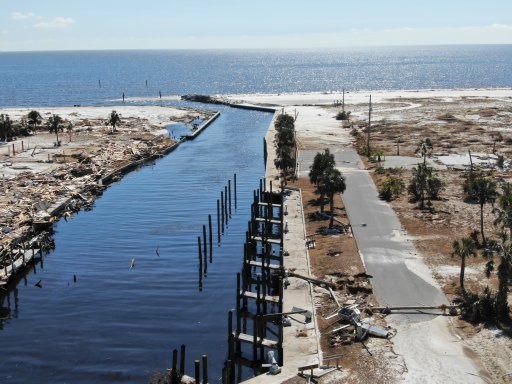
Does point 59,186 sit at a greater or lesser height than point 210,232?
greater

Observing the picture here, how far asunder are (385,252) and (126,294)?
16.6 m

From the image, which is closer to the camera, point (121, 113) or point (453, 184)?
point (453, 184)

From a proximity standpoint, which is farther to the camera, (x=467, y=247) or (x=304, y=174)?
(x=304, y=174)

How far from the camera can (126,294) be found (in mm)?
40688

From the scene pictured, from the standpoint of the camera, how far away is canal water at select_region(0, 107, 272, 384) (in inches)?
1272

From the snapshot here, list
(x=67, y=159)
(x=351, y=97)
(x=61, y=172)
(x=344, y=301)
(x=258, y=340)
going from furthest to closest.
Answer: (x=351, y=97)
(x=67, y=159)
(x=61, y=172)
(x=344, y=301)
(x=258, y=340)

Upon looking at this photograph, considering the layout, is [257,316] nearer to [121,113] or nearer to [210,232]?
[210,232]

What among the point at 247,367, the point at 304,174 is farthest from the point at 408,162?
the point at 247,367

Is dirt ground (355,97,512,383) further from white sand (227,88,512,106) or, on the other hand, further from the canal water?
white sand (227,88,512,106)

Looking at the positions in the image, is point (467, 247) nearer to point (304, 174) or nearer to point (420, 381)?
point (420, 381)

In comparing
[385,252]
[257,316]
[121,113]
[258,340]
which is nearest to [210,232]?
[385,252]

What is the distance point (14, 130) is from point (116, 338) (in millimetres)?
70043

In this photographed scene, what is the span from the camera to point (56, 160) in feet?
257

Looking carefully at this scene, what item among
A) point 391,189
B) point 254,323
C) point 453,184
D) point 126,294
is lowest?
point 126,294
